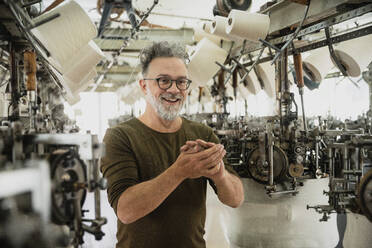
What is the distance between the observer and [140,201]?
1.02 meters

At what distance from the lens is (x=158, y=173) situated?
46.8 inches

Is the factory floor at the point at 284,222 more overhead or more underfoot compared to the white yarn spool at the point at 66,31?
more underfoot

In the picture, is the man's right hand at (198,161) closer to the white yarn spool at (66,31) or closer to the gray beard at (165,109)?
the gray beard at (165,109)

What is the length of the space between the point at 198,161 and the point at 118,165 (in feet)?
1.03

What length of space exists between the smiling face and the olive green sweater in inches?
5.1

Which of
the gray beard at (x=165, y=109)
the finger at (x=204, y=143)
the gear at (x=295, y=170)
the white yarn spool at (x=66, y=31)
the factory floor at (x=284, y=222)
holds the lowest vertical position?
the factory floor at (x=284, y=222)

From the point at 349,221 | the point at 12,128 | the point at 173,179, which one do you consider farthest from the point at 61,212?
the point at 349,221

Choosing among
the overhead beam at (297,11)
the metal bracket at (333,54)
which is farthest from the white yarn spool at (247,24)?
the metal bracket at (333,54)

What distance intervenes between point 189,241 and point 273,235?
1738 millimetres

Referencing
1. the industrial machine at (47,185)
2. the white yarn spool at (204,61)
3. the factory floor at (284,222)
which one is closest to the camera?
the industrial machine at (47,185)

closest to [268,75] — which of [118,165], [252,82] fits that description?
[252,82]

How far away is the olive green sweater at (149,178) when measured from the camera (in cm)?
111

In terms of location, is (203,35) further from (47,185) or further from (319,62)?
(47,185)

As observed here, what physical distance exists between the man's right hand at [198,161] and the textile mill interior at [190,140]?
0.02 m
